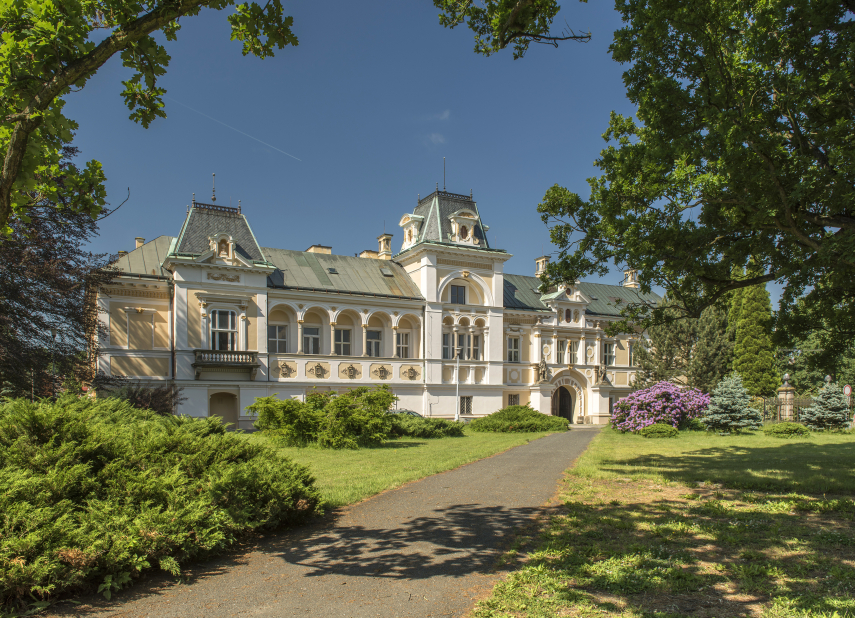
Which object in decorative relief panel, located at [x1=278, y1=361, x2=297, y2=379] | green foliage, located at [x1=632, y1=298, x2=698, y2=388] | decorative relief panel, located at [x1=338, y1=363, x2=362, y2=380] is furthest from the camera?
green foliage, located at [x1=632, y1=298, x2=698, y2=388]

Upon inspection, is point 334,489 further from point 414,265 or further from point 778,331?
point 414,265

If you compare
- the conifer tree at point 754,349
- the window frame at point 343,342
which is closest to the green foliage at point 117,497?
the window frame at point 343,342

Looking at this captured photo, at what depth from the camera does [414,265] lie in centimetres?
3778

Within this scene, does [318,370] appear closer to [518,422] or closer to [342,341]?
[342,341]

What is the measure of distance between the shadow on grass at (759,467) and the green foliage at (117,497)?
8.73m

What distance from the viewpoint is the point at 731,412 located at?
2761cm

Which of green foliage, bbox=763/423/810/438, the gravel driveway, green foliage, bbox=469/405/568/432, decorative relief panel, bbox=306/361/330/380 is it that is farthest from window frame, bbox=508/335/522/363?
the gravel driveway

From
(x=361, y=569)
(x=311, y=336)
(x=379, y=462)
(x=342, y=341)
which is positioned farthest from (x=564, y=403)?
(x=361, y=569)

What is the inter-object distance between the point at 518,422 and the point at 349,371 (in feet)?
32.4

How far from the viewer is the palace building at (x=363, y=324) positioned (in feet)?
94.7

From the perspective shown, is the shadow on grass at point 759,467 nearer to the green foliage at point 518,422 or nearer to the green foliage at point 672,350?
the green foliage at point 518,422

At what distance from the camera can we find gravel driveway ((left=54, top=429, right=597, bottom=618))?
17.4 ft

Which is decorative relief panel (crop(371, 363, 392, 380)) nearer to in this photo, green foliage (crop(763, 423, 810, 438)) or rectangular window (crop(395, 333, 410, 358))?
rectangular window (crop(395, 333, 410, 358))

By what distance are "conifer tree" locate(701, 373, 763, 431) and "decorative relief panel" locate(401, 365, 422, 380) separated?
15729 mm
